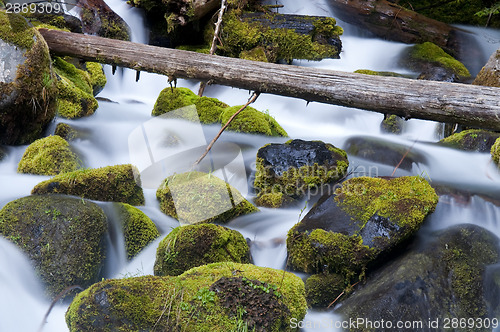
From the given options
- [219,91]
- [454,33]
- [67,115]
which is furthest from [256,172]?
[454,33]

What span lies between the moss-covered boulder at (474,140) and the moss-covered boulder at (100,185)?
14.8 ft

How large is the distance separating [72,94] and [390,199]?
5185 mm

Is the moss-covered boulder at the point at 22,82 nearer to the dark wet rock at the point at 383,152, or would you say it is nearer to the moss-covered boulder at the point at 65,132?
the moss-covered boulder at the point at 65,132

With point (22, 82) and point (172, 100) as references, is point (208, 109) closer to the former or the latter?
point (172, 100)

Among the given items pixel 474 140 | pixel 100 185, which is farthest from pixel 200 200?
pixel 474 140

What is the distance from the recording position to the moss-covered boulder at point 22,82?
562 cm

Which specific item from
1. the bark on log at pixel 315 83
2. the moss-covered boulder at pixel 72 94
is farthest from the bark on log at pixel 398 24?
the moss-covered boulder at pixel 72 94

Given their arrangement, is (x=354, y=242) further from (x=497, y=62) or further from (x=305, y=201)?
(x=497, y=62)

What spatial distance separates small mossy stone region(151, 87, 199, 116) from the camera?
24.6ft

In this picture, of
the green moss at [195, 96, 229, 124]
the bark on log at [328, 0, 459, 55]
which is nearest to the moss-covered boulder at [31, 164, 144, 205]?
the green moss at [195, 96, 229, 124]

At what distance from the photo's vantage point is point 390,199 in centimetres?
445

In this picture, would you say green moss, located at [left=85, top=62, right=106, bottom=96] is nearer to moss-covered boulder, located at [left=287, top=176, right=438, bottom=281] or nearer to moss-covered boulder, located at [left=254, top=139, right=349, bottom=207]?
moss-covered boulder, located at [left=254, top=139, right=349, bottom=207]

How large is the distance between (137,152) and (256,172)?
1856mm

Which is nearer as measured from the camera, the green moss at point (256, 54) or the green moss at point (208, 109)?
the green moss at point (208, 109)
